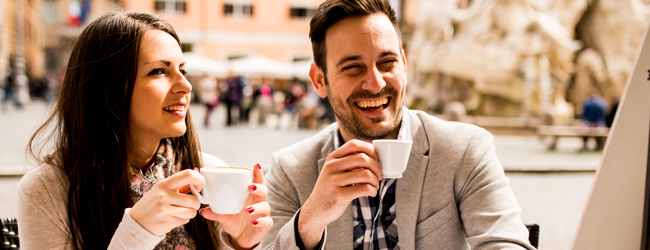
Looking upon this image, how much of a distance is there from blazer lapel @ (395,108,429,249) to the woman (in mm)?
529

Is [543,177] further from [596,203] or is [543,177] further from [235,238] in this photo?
[235,238]

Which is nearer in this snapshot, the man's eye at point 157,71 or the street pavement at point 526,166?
the man's eye at point 157,71

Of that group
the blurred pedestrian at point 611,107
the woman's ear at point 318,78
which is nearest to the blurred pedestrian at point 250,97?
the blurred pedestrian at point 611,107

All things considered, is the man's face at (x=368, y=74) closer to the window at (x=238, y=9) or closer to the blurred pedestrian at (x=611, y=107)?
the blurred pedestrian at (x=611, y=107)

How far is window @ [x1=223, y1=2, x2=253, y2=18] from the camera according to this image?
105ft

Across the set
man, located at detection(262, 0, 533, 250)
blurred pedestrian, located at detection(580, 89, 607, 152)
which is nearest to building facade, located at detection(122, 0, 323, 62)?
blurred pedestrian, located at detection(580, 89, 607, 152)

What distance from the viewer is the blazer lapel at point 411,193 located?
1733 mm

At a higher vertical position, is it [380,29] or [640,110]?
[380,29]

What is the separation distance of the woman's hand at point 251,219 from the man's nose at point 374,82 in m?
0.55

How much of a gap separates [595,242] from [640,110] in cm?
44

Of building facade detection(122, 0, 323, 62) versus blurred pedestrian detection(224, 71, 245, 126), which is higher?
building facade detection(122, 0, 323, 62)

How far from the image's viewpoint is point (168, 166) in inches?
68.2

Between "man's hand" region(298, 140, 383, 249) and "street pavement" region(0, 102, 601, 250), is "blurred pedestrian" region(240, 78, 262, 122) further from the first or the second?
"man's hand" region(298, 140, 383, 249)

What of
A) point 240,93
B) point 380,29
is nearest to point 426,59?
point 240,93
